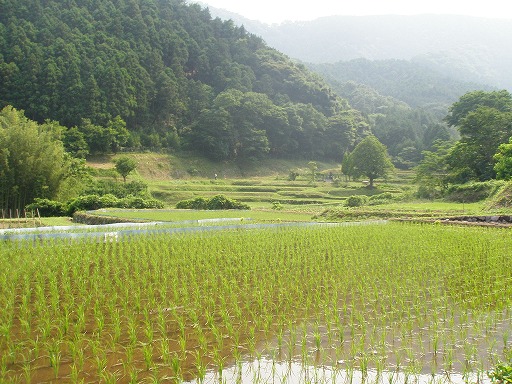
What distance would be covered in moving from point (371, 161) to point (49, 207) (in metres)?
27.5

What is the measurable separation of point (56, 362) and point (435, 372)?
3306 mm

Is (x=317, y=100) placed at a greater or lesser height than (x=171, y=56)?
lesser

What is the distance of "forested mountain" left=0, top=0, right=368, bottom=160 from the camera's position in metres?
40.4

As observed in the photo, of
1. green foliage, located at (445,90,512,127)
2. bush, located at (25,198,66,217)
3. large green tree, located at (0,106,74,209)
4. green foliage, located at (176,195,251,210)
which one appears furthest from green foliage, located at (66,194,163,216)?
green foliage, located at (445,90,512,127)

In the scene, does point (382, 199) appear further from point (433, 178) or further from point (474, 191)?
point (474, 191)

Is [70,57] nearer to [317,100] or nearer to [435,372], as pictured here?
[317,100]

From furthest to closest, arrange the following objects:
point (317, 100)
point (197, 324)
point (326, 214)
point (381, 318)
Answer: point (317, 100) → point (326, 214) → point (381, 318) → point (197, 324)

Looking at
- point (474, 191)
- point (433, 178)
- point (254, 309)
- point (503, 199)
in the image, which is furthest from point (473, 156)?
point (254, 309)

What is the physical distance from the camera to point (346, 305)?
5938 mm

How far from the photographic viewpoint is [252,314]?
5.27 m

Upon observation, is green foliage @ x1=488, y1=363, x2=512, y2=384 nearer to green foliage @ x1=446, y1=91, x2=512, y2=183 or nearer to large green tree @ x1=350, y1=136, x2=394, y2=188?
green foliage @ x1=446, y1=91, x2=512, y2=183

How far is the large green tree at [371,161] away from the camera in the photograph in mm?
39562

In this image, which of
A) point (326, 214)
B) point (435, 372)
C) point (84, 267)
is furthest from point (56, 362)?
point (326, 214)

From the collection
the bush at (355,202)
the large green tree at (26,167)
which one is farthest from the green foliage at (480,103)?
the large green tree at (26,167)
